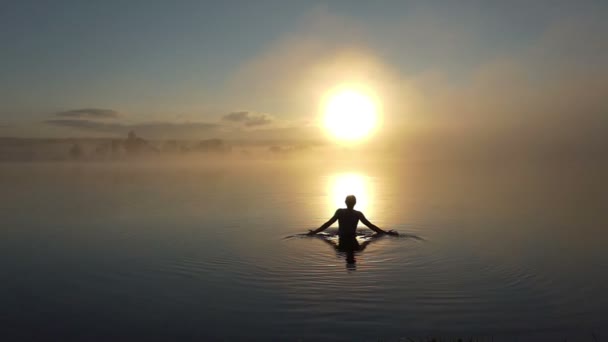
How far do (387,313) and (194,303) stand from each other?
20.7 feet

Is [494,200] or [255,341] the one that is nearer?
[255,341]

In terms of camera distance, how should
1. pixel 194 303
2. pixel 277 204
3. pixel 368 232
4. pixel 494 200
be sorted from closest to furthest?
pixel 194 303 < pixel 368 232 < pixel 277 204 < pixel 494 200

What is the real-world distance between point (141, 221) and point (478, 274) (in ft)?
79.7

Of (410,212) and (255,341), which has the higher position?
(410,212)

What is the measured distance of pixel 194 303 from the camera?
43.3ft

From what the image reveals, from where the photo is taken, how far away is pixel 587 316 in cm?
1234

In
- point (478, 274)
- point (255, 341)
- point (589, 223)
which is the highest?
point (589, 223)

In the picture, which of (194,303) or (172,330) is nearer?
(172,330)

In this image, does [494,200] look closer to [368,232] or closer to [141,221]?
[368,232]

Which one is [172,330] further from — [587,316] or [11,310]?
[587,316]

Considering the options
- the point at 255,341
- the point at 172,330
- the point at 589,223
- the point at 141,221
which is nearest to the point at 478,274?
the point at 255,341

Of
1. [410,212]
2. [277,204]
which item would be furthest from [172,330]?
[277,204]

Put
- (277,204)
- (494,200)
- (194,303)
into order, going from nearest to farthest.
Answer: (194,303)
(277,204)
(494,200)

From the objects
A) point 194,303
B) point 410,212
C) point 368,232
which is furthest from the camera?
point 410,212
